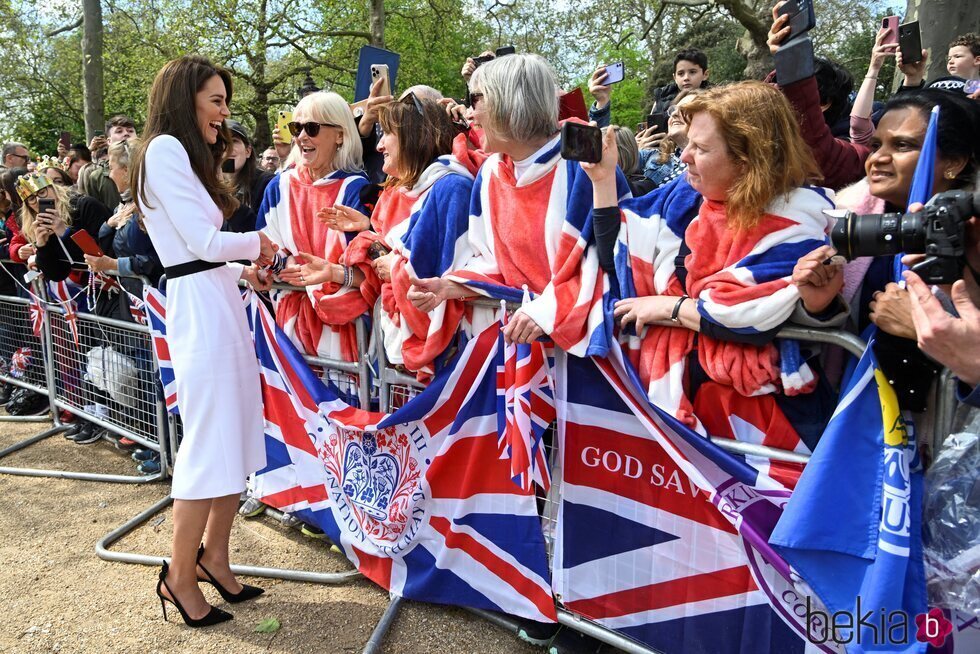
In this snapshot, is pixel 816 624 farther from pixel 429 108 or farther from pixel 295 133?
pixel 295 133

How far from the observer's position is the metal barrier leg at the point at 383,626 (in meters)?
2.86

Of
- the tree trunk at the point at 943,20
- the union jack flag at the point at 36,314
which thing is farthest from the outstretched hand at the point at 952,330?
the tree trunk at the point at 943,20

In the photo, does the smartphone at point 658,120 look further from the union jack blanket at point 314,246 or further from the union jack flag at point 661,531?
the union jack flag at point 661,531

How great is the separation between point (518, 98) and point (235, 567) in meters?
2.62

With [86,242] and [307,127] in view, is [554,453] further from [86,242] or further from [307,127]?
[86,242]

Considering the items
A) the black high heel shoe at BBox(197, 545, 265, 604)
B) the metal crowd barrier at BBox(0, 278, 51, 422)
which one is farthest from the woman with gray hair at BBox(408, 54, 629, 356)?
the metal crowd barrier at BBox(0, 278, 51, 422)

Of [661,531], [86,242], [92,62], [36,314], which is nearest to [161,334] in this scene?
[86,242]

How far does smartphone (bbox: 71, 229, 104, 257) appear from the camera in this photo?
4234 mm

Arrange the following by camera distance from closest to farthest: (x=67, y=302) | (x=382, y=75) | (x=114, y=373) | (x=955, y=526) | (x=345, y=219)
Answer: (x=955, y=526) → (x=345, y=219) → (x=382, y=75) → (x=114, y=373) → (x=67, y=302)

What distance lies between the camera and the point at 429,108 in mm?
3238

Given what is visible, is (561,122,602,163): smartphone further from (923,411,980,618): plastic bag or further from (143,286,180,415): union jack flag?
(143,286,180,415): union jack flag

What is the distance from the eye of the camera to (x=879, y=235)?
1.62 metres

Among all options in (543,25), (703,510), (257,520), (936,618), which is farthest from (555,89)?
(543,25)

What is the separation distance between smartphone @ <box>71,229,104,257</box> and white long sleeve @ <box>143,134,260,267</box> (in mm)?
1622
